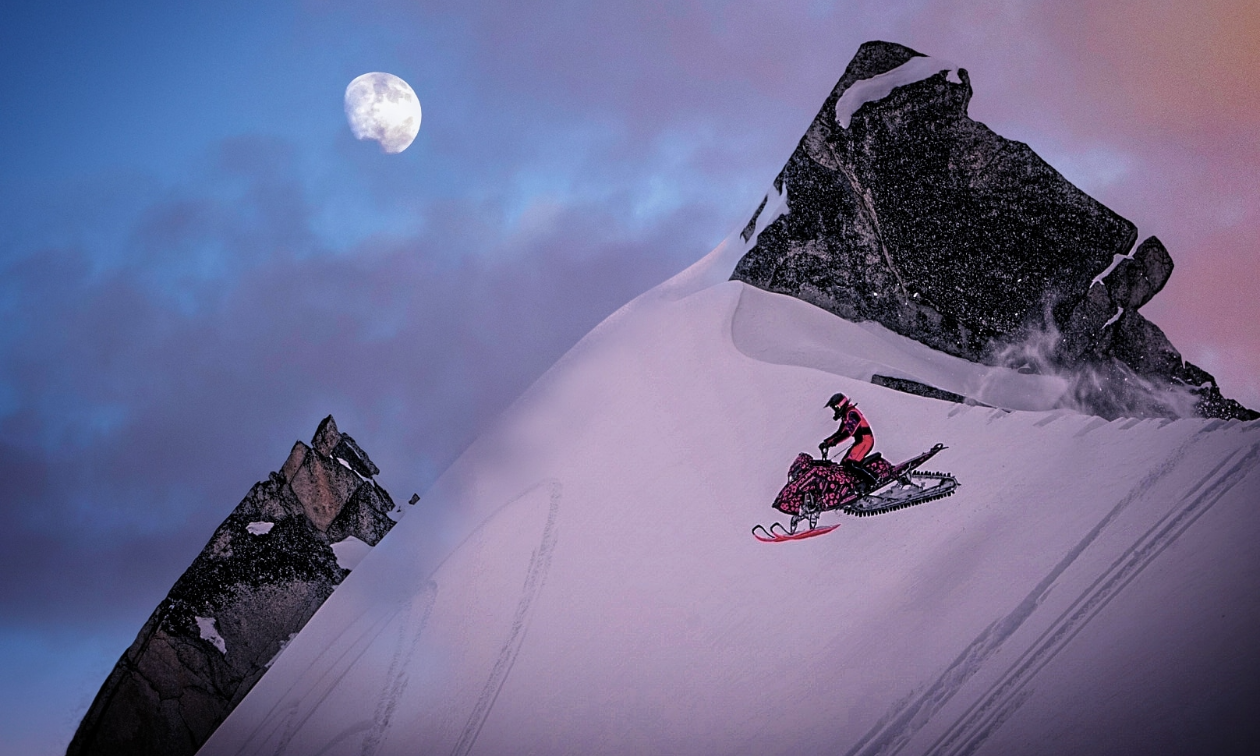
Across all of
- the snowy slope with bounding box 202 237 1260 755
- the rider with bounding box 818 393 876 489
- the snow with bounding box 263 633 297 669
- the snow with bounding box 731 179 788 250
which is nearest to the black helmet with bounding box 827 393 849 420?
the rider with bounding box 818 393 876 489

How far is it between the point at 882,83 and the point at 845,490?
4903mm

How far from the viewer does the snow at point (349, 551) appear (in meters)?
11.5

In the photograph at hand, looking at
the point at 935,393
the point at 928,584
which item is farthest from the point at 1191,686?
the point at 935,393

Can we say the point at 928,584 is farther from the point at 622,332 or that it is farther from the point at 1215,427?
the point at 622,332

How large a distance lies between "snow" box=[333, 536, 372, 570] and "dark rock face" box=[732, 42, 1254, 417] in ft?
23.1

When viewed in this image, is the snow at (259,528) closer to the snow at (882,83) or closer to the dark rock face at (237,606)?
the dark rock face at (237,606)

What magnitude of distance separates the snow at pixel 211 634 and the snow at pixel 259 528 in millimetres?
1298

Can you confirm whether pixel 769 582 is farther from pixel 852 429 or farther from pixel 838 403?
pixel 838 403

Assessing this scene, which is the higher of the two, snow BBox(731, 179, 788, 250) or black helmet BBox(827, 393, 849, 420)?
snow BBox(731, 179, 788, 250)

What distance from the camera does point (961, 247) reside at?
8969 millimetres

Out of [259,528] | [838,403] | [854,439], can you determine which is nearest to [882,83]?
[838,403]

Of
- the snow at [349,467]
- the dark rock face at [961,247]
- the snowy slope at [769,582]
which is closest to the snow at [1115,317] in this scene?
the dark rock face at [961,247]

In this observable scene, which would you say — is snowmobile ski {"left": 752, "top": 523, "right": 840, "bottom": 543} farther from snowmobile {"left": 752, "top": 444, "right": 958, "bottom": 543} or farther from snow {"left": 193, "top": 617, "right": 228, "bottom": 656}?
snow {"left": 193, "top": 617, "right": 228, "bottom": 656}

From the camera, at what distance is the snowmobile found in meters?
8.53
